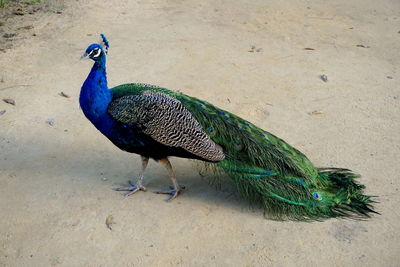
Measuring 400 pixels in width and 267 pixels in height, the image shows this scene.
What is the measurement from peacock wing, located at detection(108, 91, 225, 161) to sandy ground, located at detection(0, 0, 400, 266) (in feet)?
1.72

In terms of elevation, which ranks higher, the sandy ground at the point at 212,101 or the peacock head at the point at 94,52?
the peacock head at the point at 94,52

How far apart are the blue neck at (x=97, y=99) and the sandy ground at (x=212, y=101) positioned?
0.69 meters

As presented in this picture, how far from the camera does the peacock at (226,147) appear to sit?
356 cm

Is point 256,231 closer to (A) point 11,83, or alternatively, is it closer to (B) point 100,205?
(B) point 100,205

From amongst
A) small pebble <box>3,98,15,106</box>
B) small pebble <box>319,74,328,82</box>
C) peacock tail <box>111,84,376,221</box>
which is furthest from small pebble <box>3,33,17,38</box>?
small pebble <box>319,74,328,82</box>

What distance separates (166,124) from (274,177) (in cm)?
A: 92

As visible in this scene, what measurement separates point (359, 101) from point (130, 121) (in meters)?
2.94

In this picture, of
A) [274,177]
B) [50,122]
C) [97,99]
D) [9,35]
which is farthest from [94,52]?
[9,35]

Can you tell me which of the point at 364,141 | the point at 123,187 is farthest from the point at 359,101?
the point at 123,187

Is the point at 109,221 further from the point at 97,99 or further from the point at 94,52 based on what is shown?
the point at 94,52

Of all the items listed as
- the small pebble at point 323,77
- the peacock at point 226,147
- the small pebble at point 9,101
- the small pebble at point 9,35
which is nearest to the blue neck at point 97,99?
the peacock at point 226,147

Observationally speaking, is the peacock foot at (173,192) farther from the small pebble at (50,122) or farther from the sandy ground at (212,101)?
the small pebble at (50,122)

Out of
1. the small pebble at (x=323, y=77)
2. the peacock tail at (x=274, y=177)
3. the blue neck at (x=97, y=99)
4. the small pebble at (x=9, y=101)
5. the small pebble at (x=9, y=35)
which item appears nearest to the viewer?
the peacock tail at (x=274, y=177)

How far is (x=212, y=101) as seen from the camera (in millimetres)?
5305
